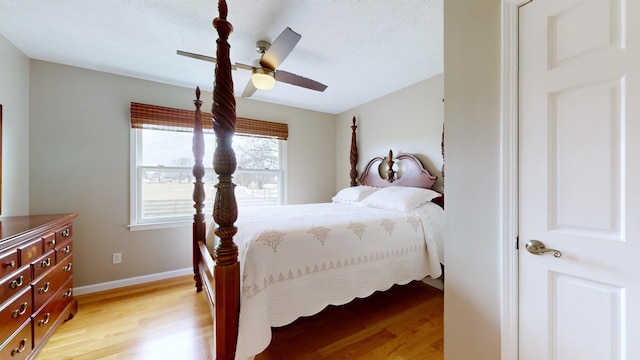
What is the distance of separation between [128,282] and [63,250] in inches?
36.9

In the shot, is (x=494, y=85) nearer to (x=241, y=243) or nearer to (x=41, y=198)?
(x=241, y=243)

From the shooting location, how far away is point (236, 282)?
1.42 metres

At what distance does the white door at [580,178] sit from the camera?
2.75 ft

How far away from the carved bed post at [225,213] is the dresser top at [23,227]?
1192mm

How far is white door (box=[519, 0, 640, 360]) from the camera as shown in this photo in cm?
84

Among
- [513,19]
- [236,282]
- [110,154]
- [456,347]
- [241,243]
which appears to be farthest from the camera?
[110,154]

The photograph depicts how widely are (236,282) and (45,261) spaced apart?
160 cm

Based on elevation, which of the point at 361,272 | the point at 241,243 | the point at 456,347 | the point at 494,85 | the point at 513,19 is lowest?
the point at 456,347

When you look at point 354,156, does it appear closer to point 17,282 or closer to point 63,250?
point 63,250

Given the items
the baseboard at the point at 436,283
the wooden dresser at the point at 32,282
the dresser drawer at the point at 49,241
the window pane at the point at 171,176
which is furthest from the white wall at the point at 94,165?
the baseboard at the point at 436,283

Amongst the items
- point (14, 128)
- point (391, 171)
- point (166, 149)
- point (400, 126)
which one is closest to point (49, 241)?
point (14, 128)

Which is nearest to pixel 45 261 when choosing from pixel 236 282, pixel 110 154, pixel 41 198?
pixel 41 198

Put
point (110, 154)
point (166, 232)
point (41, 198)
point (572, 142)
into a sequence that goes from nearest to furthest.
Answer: point (572, 142) < point (41, 198) < point (110, 154) < point (166, 232)

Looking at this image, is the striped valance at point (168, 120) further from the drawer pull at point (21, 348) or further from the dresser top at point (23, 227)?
the drawer pull at point (21, 348)
